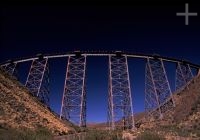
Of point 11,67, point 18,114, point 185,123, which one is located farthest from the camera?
point 11,67

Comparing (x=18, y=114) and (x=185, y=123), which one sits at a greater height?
(x=18, y=114)

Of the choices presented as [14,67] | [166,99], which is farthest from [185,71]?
[14,67]

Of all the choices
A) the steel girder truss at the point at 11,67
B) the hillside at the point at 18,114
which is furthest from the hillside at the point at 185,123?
the steel girder truss at the point at 11,67

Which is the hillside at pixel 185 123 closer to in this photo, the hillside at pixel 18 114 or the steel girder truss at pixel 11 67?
the hillside at pixel 18 114

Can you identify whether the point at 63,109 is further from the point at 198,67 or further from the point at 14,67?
the point at 198,67

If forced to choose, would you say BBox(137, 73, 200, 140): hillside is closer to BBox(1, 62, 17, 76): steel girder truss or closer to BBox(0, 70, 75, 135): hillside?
BBox(0, 70, 75, 135): hillside

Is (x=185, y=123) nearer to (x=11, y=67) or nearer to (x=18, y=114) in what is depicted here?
(x=18, y=114)

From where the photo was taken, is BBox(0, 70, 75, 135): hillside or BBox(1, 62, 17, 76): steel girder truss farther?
BBox(1, 62, 17, 76): steel girder truss

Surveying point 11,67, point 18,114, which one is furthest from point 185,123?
point 11,67

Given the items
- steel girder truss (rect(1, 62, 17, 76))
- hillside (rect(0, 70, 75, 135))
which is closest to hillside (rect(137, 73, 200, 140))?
hillside (rect(0, 70, 75, 135))

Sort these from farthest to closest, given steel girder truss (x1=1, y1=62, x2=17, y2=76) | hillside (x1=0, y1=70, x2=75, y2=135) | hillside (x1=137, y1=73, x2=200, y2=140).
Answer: steel girder truss (x1=1, y1=62, x2=17, y2=76) < hillside (x1=0, y1=70, x2=75, y2=135) < hillside (x1=137, y1=73, x2=200, y2=140)

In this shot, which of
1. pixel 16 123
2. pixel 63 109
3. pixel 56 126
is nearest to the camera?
pixel 16 123

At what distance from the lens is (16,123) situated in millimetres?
17219

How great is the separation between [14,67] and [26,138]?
2191 centimetres
